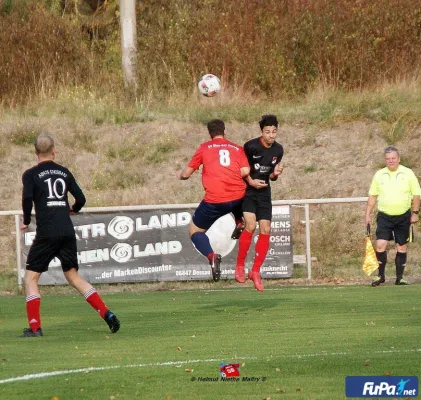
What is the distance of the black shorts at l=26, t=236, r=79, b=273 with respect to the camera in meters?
11.3

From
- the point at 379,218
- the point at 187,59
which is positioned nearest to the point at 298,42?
the point at 187,59

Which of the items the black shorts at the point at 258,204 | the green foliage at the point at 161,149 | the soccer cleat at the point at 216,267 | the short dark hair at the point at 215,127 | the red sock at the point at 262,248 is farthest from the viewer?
the green foliage at the point at 161,149

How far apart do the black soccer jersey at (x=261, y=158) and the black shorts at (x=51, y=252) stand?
355 cm

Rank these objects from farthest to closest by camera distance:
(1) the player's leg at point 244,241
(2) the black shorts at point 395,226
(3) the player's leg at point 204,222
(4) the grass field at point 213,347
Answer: (2) the black shorts at point 395,226 → (1) the player's leg at point 244,241 → (3) the player's leg at point 204,222 → (4) the grass field at point 213,347

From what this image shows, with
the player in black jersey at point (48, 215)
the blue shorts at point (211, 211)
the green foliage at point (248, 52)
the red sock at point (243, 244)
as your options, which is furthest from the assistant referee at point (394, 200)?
the green foliage at point (248, 52)

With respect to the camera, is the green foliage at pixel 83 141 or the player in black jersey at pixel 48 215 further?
the green foliage at pixel 83 141

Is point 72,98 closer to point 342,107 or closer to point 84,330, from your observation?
point 342,107

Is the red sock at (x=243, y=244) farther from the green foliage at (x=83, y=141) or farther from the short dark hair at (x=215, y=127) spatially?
the green foliage at (x=83, y=141)

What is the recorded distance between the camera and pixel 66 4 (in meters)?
36.3

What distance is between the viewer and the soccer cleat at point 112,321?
457 inches

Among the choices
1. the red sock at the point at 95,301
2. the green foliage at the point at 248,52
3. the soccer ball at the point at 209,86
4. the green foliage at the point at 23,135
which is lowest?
the red sock at the point at 95,301

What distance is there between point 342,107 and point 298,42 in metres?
3.13

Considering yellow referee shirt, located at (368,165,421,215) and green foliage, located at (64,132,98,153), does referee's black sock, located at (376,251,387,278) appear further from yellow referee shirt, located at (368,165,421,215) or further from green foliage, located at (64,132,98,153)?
green foliage, located at (64,132,98,153)

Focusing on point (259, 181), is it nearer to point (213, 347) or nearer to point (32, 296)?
point (32, 296)
